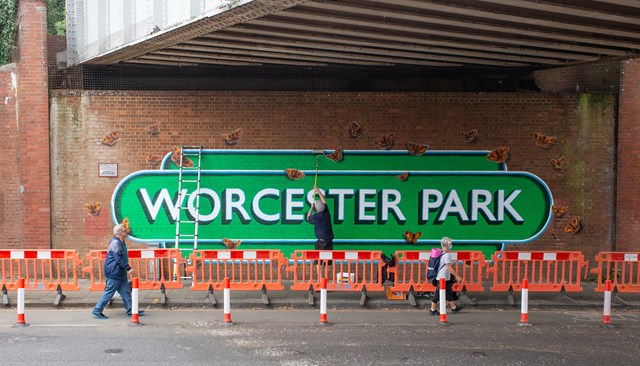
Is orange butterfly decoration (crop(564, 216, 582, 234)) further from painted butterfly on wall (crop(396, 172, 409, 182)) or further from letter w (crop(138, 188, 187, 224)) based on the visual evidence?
letter w (crop(138, 188, 187, 224))

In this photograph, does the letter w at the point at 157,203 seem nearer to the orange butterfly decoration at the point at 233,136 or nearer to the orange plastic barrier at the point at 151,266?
the orange butterfly decoration at the point at 233,136

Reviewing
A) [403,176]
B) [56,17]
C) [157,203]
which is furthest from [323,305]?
[56,17]

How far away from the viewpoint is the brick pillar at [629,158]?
15547mm

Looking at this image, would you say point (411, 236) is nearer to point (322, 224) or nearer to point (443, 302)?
point (322, 224)

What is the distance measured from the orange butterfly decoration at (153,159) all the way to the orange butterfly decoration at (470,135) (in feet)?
22.7

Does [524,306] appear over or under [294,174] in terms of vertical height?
under

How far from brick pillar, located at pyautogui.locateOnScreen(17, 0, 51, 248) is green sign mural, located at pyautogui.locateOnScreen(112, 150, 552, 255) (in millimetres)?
1641

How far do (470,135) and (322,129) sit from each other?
3.38 metres

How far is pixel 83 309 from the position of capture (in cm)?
1270

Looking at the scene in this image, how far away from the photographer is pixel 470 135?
15.6 meters

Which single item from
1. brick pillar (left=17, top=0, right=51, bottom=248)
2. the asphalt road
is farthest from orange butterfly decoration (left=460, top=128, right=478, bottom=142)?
brick pillar (left=17, top=0, right=51, bottom=248)

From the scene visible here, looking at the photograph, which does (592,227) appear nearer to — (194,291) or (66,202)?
(194,291)

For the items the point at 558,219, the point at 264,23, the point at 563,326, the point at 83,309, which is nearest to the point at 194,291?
the point at 83,309

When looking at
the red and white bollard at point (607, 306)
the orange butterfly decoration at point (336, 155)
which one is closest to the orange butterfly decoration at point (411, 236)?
the orange butterfly decoration at point (336, 155)
